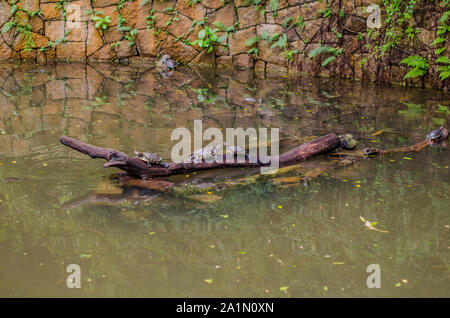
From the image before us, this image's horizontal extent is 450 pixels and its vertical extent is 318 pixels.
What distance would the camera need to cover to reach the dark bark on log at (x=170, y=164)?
462 centimetres

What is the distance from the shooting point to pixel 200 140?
641 centimetres

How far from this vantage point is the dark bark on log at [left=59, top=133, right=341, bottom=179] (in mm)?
4625

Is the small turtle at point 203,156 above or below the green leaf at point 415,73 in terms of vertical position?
below

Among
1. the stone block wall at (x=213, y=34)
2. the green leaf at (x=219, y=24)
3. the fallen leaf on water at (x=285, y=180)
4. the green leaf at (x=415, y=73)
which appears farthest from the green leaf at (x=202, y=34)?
the fallen leaf on water at (x=285, y=180)

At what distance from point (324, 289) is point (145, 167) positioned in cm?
230

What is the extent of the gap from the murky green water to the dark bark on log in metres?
0.12

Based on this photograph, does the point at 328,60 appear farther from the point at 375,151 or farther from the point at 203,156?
the point at 203,156

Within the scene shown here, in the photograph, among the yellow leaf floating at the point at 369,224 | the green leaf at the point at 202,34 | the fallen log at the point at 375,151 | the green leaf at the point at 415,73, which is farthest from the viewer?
the green leaf at the point at 202,34

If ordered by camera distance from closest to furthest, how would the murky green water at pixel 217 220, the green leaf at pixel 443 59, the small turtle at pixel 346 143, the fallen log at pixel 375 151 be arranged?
the murky green water at pixel 217 220
the fallen log at pixel 375 151
the small turtle at pixel 346 143
the green leaf at pixel 443 59

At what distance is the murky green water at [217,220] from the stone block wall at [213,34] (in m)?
3.72

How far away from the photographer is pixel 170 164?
5051 millimetres

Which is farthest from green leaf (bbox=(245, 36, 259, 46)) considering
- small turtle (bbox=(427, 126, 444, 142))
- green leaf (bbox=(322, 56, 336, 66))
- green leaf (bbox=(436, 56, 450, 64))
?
small turtle (bbox=(427, 126, 444, 142))

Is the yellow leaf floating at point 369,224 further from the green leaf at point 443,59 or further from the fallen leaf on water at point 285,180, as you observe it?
the green leaf at point 443,59
